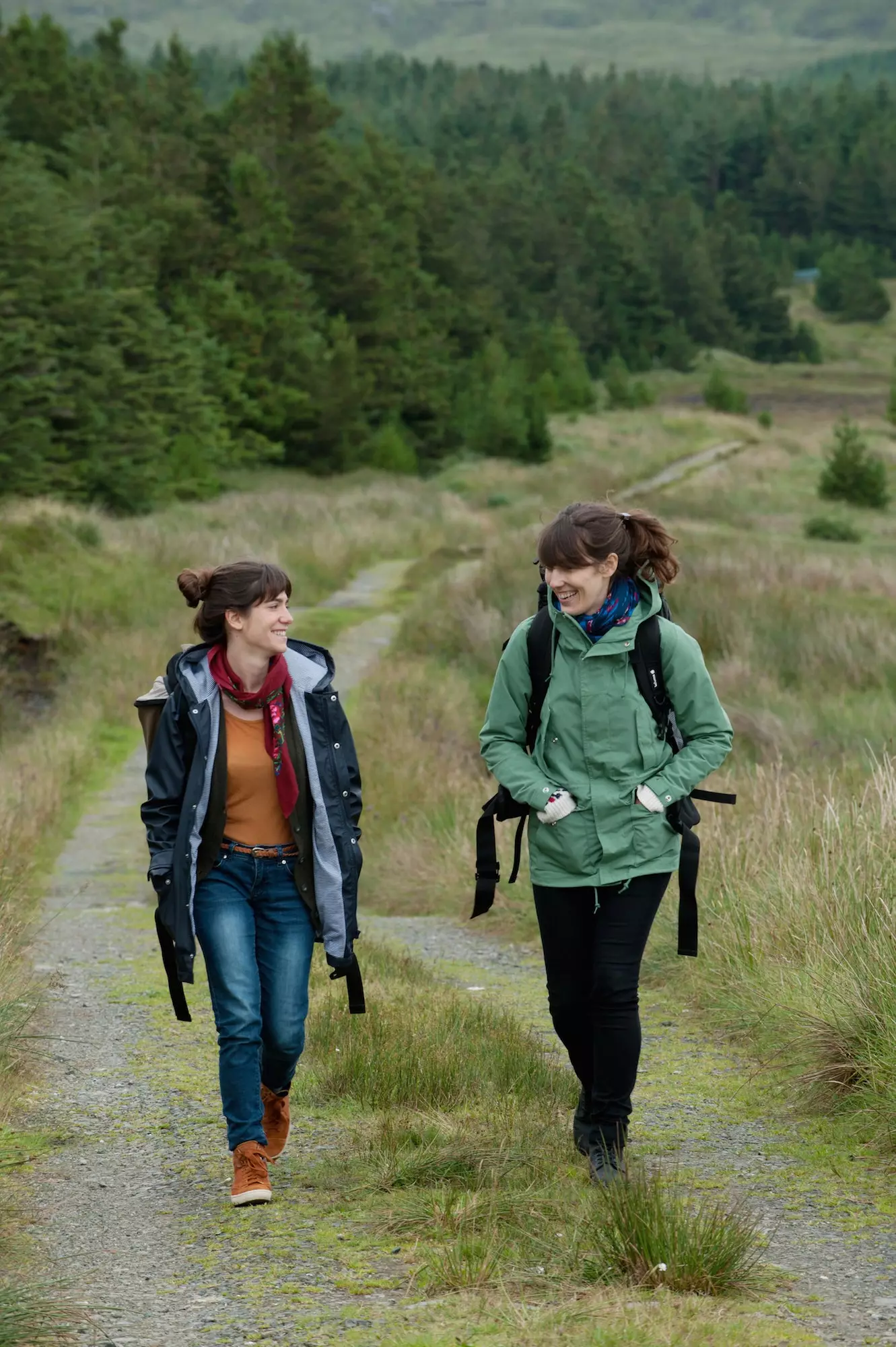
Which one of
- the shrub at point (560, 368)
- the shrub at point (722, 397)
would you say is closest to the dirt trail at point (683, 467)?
the shrub at point (560, 368)

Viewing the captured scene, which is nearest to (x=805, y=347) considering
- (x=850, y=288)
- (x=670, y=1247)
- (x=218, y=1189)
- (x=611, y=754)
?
(x=850, y=288)

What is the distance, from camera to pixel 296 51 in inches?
2243

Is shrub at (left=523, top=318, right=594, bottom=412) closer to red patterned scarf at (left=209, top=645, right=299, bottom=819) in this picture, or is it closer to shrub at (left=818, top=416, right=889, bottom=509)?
shrub at (left=818, top=416, right=889, bottom=509)

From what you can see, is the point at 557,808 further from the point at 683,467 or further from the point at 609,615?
the point at 683,467

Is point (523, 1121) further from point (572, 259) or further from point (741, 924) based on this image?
point (572, 259)

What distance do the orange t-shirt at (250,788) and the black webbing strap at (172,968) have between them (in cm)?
30

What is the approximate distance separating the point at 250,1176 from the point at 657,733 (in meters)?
1.50

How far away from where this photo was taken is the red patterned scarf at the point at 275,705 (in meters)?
4.29

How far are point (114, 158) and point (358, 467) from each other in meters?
10.6

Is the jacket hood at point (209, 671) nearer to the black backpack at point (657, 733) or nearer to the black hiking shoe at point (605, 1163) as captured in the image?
the black backpack at point (657, 733)

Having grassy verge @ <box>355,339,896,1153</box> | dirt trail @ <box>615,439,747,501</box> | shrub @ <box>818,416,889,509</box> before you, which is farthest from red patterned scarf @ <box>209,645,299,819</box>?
shrub @ <box>818,416,889,509</box>

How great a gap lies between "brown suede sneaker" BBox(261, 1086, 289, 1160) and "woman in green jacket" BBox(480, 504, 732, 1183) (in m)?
0.83

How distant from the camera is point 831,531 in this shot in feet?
104

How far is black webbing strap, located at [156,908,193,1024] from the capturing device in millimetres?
4316
